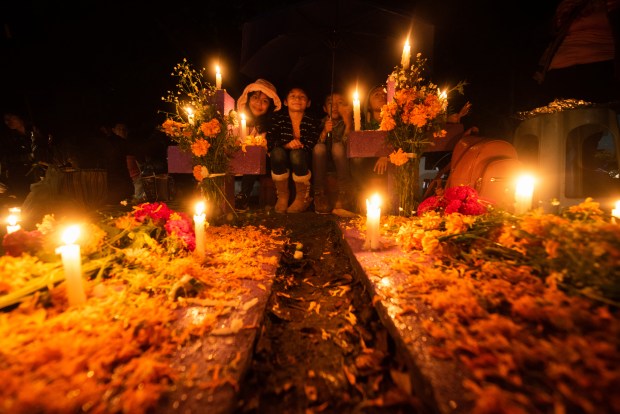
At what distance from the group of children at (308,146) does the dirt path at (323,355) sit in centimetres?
257

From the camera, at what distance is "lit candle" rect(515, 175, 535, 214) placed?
252 cm

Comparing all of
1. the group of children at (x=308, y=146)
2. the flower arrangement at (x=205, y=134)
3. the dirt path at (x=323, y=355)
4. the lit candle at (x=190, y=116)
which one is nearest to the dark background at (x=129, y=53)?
the group of children at (x=308, y=146)

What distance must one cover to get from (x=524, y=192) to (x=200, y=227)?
2919 millimetres

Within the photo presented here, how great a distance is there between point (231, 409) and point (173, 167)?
386cm

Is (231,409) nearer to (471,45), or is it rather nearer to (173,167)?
(173,167)

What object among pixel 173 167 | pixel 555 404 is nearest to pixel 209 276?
pixel 555 404

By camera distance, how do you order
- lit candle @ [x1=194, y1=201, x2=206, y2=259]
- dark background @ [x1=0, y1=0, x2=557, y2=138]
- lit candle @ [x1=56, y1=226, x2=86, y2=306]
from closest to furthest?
lit candle @ [x1=56, y1=226, x2=86, y2=306] → lit candle @ [x1=194, y1=201, x2=206, y2=259] → dark background @ [x1=0, y1=0, x2=557, y2=138]

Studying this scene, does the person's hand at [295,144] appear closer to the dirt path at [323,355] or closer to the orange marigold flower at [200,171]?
the orange marigold flower at [200,171]

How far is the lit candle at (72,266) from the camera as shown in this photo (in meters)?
1.59

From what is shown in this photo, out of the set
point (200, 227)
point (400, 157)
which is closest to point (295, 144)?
point (400, 157)

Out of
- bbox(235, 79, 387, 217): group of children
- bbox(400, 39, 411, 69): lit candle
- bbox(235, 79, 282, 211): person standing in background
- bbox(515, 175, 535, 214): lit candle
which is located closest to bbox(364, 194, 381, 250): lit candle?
bbox(515, 175, 535, 214): lit candle

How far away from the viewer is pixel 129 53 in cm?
706

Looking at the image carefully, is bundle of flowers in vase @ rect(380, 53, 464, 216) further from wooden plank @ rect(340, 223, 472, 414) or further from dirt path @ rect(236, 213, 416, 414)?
wooden plank @ rect(340, 223, 472, 414)

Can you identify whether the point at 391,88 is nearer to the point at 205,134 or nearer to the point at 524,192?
the point at 524,192
